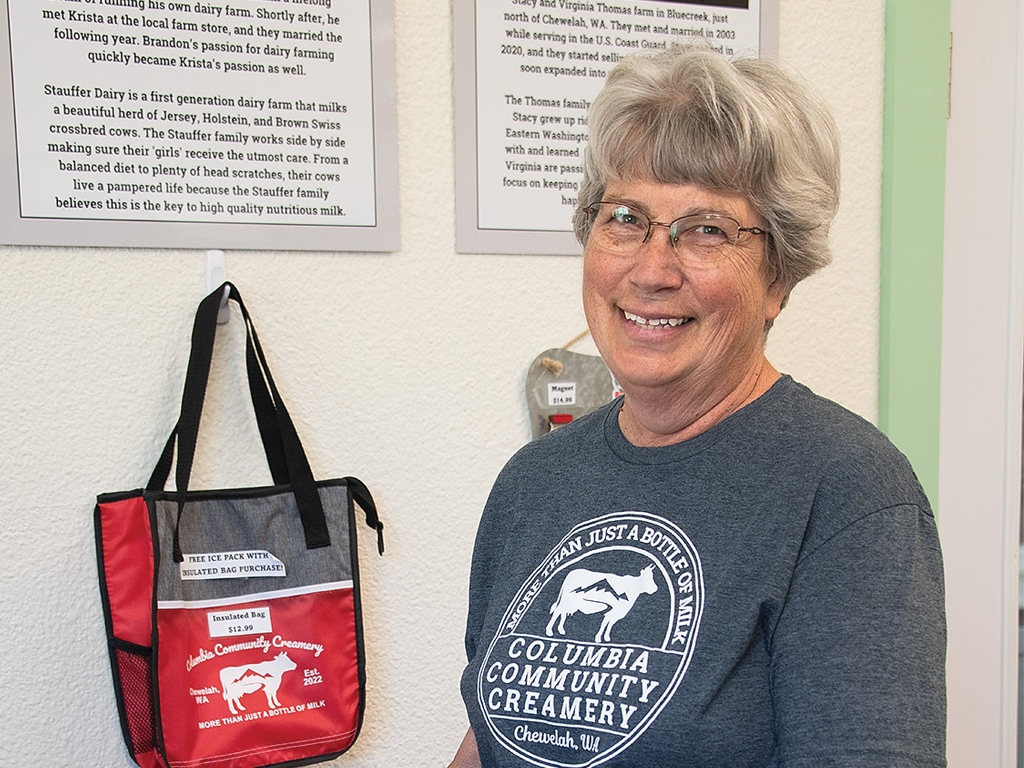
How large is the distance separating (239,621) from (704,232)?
72cm

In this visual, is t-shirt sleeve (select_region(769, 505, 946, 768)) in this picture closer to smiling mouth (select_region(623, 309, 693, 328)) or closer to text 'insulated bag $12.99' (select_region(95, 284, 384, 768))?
smiling mouth (select_region(623, 309, 693, 328))

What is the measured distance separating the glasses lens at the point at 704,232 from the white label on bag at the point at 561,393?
494mm

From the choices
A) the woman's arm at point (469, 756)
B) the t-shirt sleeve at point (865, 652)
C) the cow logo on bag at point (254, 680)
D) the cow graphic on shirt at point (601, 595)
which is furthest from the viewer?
the cow logo on bag at point (254, 680)

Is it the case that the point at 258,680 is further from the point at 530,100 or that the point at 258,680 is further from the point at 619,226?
the point at 530,100

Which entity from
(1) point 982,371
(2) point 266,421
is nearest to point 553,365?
(2) point 266,421

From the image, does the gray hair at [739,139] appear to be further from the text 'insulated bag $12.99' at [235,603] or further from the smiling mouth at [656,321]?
the text 'insulated bag $12.99' at [235,603]

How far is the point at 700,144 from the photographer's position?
77 centimetres

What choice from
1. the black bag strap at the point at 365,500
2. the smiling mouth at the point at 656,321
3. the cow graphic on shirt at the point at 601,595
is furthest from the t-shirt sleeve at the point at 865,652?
the black bag strap at the point at 365,500

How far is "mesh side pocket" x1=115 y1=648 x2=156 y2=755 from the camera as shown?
1033 mm

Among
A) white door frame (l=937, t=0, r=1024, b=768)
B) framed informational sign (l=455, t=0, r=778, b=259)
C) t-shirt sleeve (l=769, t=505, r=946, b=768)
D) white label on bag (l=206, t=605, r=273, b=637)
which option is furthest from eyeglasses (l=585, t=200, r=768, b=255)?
white door frame (l=937, t=0, r=1024, b=768)

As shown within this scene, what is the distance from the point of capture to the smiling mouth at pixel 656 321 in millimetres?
807

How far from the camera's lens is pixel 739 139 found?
76 cm

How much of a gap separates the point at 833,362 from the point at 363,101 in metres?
0.84

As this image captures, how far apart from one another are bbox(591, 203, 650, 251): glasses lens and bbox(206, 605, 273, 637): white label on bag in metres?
0.62
